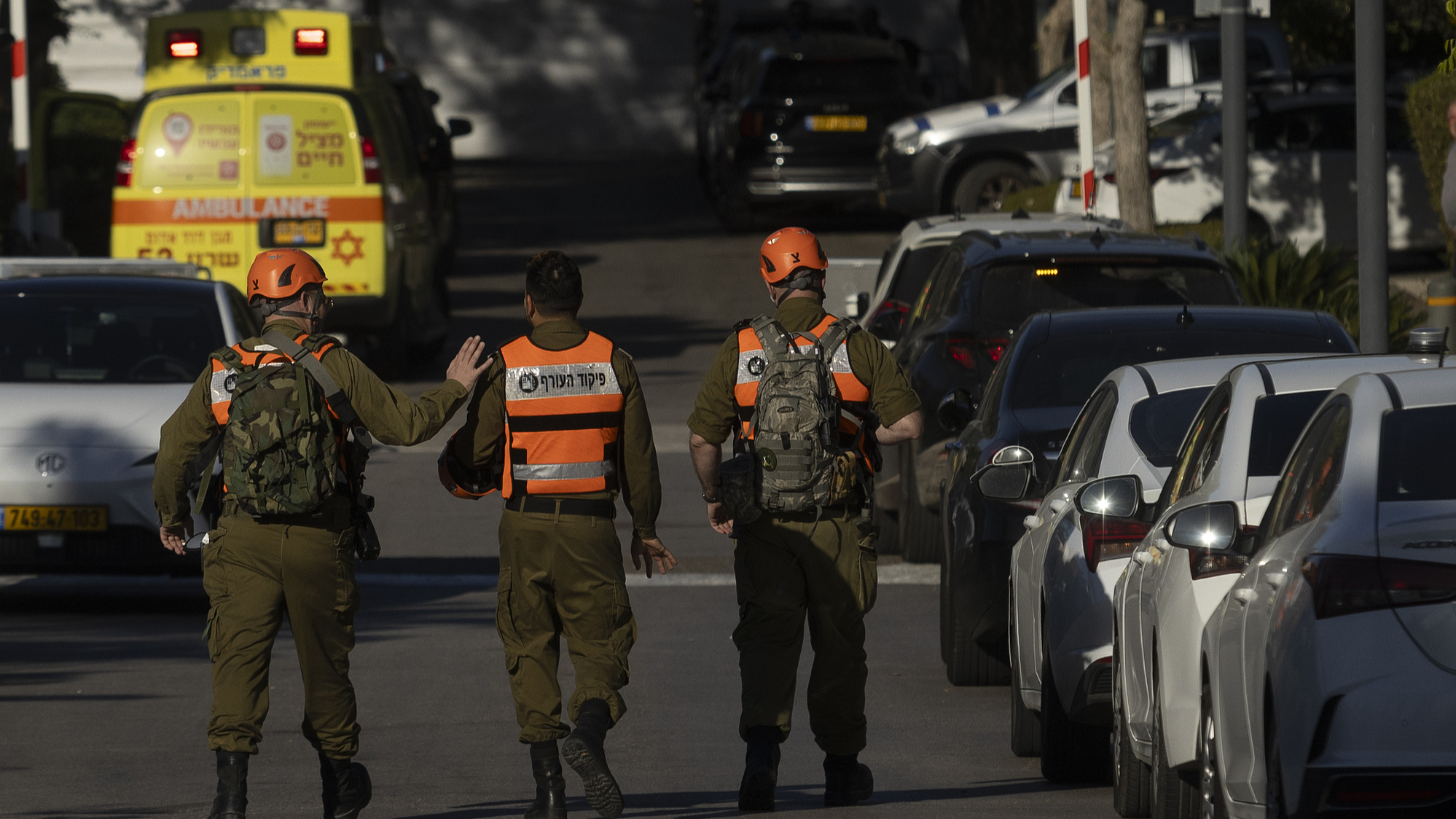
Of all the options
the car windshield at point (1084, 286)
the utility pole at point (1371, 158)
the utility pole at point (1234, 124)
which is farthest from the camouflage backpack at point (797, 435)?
the utility pole at point (1234, 124)

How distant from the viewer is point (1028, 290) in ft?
38.4

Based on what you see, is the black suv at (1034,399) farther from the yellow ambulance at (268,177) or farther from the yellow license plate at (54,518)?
the yellow ambulance at (268,177)

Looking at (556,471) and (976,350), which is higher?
(556,471)

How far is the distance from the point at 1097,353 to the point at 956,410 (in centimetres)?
85

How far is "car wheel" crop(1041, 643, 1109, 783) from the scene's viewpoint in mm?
7758

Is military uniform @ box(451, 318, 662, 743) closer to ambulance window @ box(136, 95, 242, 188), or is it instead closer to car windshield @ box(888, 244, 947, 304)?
car windshield @ box(888, 244, 947, 304)

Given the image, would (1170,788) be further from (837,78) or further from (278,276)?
(837,78)

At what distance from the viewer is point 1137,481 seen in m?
6.86

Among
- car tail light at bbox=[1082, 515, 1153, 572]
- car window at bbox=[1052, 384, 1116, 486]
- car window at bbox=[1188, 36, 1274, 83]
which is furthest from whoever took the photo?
car window at bbox=[1188, 36, 1274, 83]

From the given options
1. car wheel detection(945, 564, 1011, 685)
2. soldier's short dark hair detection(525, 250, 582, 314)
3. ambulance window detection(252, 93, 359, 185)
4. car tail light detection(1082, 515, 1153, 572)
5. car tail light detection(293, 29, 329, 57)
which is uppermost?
car tail light detection(293, 29, 329, 57)

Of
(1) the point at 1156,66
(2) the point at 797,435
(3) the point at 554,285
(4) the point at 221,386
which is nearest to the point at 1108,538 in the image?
(2) the point at 797,435

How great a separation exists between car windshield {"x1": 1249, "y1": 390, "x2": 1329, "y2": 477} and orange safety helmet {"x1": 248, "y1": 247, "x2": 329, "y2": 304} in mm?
2578

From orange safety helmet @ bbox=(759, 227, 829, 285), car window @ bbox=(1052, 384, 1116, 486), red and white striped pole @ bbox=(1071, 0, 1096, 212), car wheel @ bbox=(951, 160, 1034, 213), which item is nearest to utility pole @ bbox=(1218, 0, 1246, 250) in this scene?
red and white striped pole @ bbox=(1071, 0, 1096, 212)

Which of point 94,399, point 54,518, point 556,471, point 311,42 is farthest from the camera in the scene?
point 311,42
